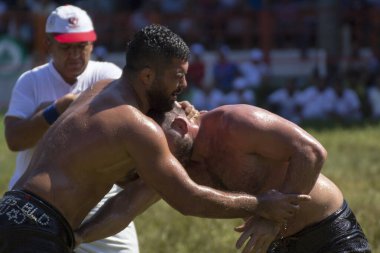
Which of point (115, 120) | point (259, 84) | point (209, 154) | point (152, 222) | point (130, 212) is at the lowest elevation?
point (259, 84)

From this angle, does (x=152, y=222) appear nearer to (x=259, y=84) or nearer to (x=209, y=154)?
(x=209, y=154)

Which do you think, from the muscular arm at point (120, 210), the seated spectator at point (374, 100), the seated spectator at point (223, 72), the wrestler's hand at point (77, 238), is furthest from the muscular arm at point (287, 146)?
the seated spectator at point (223, 72)

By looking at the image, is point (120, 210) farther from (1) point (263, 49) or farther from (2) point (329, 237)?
(1) point (263, 49)

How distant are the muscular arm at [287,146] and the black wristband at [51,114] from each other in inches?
52.7

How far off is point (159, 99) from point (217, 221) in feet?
11.4

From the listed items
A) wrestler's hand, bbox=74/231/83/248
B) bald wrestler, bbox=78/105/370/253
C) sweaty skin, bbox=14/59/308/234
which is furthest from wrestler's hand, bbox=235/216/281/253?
wrestler's hand, bbox=74/231/83/248

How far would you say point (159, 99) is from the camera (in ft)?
15.1

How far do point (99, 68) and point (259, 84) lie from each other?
12.0m

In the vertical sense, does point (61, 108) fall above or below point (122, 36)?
above

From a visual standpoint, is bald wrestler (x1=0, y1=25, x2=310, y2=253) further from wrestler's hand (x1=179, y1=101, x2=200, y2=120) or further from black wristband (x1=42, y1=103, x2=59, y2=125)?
black wristband (x1=42, y1=103, x2=59, y2=125)

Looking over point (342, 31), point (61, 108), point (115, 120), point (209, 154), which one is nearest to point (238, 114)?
point (209, 154)

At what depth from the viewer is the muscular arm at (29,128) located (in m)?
5.63

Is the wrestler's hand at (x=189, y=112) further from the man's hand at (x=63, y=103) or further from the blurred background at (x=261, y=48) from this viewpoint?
the blurred background at (x=261, y=48)

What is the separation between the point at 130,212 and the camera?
512 centimetres
